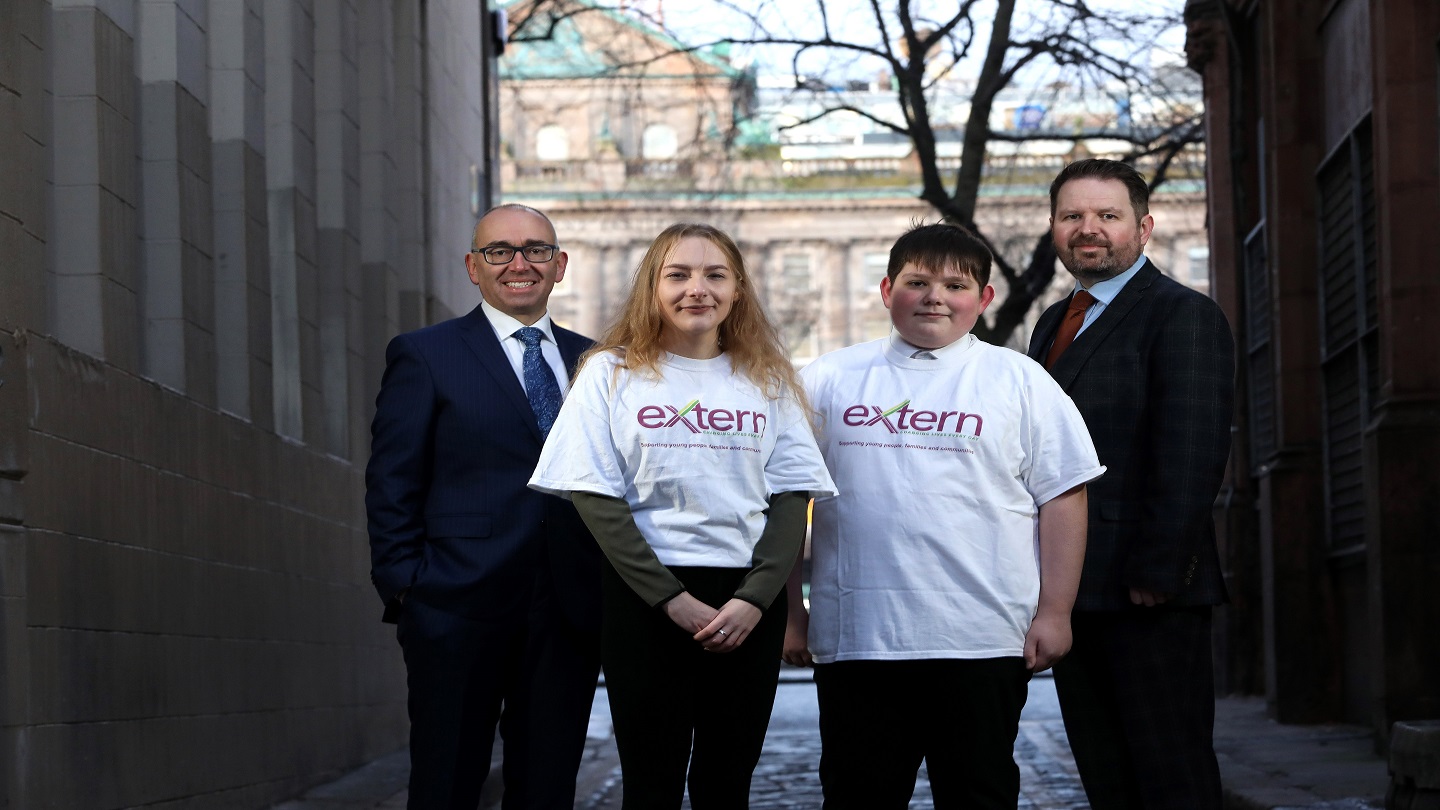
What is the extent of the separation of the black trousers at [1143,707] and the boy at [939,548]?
1.33 ft

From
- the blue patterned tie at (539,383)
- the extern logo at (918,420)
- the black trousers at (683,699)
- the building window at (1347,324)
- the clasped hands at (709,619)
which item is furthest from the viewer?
the building window at (1347,324)

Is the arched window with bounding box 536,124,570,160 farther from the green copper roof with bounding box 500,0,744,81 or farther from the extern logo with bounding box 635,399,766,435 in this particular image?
the extern logo with bounding box 635,399,766,435

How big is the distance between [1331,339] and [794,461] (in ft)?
34.9

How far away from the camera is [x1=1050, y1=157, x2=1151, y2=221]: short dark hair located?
557 centimetres

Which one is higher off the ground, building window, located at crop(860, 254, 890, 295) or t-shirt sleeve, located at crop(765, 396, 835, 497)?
building window, located at crop(860, 254, 890, 295)

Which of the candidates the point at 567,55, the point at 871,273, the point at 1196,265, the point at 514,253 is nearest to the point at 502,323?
the point at 514,253

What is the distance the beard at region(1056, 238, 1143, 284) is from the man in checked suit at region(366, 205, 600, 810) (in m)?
1.54

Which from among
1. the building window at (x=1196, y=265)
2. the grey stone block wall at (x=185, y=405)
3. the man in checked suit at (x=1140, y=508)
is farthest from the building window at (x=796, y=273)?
the man in checked suit at (x=1140, y=508)

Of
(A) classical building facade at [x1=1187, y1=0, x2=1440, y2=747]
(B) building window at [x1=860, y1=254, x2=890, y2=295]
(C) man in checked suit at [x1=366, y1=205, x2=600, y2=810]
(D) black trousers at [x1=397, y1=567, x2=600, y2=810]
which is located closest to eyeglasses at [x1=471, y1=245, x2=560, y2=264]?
(C) man in checked suit at [x1=366, y1=205, x2=600, y2=810]

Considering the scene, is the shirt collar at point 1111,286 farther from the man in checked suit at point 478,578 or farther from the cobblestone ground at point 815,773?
the cobblestone ground at point 815,773

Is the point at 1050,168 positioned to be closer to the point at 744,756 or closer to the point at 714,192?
the point at 714,192

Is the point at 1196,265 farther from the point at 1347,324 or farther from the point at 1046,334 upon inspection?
the point at 1046,334

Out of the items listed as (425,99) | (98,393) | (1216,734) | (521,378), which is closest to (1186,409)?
(521,378)

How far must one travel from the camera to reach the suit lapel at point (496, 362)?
19.5 ft
